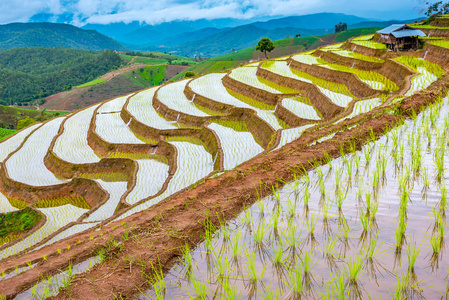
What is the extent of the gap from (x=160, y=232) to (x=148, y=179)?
7162 mm

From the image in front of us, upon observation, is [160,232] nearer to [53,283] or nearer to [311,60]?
[53,283]

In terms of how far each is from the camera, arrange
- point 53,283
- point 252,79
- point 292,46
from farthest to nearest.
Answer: point 292,46 < point 252,79 < point 53,283

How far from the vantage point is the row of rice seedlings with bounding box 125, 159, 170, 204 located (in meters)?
9.07

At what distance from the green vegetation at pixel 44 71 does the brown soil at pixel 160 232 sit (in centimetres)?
9569

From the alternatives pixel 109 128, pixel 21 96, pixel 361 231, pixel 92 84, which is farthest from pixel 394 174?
pixel 21 96

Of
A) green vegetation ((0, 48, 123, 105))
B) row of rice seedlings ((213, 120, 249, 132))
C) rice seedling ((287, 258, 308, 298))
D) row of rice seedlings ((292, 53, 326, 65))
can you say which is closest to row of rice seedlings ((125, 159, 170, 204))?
row of rice seedlings ((213, 120, 249, 132))

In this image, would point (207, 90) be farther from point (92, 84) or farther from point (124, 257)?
point (92, 84)

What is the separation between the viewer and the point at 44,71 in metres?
120

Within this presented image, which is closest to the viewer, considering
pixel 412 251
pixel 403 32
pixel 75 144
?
pixel 412 251

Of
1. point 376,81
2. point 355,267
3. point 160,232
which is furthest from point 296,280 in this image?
point 376,81

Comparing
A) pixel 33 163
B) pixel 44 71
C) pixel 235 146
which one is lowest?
pixel 33 163

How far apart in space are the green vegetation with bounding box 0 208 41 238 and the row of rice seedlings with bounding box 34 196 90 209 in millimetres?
624

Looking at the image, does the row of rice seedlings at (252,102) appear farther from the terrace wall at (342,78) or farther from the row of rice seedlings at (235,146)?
the terrace wall at (342,78)

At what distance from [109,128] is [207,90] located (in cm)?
570
